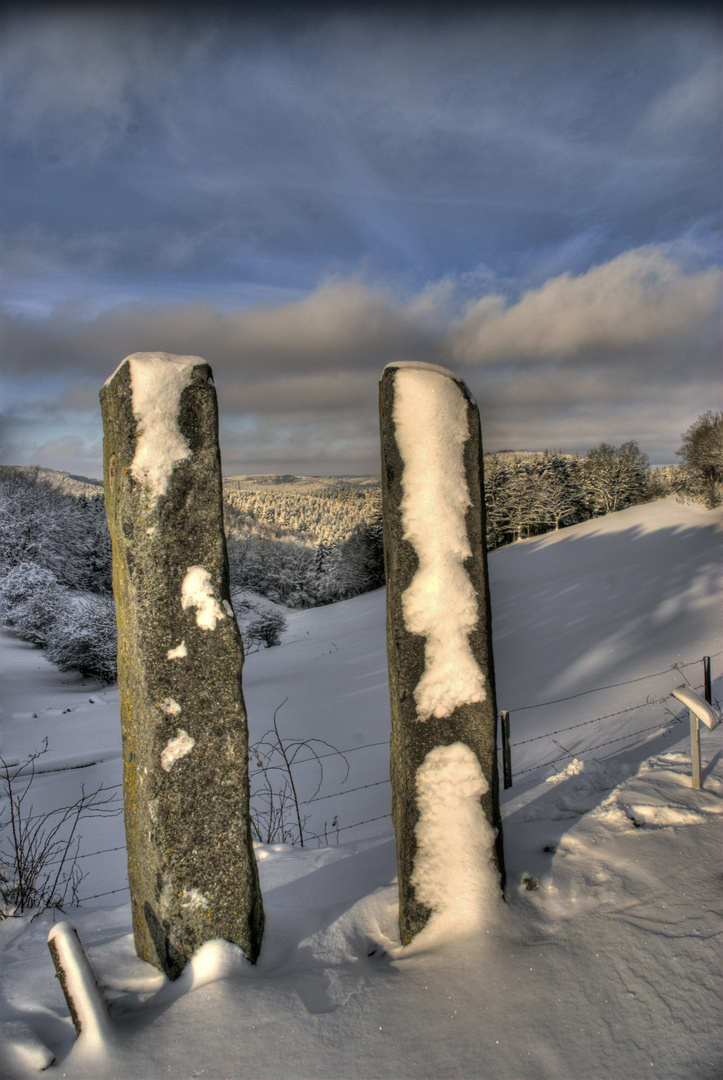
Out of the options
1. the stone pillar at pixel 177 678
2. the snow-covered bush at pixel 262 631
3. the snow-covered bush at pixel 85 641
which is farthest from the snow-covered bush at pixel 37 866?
the snow-covered bush at pixel 262 631

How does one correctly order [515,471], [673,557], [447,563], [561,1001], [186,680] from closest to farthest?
[561,1001]
[186,680]
[447,563]
[673,557]
[515,471]

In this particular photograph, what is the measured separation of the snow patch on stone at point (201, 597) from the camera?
2576 mm

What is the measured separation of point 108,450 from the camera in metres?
2.68

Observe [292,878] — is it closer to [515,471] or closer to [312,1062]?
[312,1062]

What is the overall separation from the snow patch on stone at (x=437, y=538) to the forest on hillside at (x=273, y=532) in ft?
6.42

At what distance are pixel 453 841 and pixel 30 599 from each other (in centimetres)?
1815

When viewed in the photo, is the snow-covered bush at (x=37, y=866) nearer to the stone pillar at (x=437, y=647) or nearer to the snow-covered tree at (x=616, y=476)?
the stone pillar at (x=437, y=647)

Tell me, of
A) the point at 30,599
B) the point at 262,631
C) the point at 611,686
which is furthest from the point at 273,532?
the point at 611,686

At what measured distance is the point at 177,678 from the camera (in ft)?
8.34

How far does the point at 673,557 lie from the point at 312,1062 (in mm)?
22747

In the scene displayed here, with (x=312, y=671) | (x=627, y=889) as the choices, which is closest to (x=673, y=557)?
(x=312, y=671)

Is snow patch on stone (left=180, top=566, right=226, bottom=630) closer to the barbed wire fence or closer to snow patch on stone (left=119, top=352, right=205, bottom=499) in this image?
snow patch on stone (left=119, top=352, right=205, bottom=499)

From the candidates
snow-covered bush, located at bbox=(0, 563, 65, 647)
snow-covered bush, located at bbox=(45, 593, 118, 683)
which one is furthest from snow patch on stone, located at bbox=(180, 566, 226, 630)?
snow-covered bush, located at bbox=(0, 563, 65, 647)

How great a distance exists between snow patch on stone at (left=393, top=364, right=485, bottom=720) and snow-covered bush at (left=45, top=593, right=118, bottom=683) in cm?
1516
